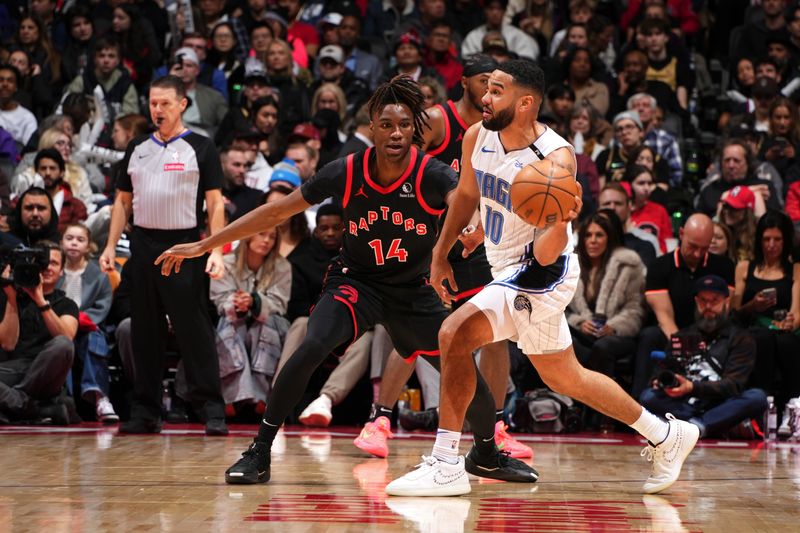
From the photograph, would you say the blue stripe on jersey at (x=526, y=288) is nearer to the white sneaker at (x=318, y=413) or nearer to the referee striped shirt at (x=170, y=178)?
the referee striped shirt at (x=170, y=178)

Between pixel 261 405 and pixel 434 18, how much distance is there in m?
6.61

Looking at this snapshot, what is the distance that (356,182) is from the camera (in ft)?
18.6

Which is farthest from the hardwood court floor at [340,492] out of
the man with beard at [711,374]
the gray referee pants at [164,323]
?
the man with beard at [711,374]

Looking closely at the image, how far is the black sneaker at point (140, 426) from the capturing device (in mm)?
7934

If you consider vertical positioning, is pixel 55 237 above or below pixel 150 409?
above

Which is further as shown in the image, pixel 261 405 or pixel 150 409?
pixel 261 405

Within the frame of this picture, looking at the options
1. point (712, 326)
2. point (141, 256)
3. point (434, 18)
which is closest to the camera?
point (141, 256)

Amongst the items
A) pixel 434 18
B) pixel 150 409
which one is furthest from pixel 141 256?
pixel 434 18

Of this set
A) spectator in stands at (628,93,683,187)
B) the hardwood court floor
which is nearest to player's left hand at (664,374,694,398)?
the hardwood court floor

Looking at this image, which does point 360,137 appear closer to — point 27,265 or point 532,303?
point 27,265

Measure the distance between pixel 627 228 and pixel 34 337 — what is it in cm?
493

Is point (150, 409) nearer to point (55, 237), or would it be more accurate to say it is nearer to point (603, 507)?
point (55, 237)

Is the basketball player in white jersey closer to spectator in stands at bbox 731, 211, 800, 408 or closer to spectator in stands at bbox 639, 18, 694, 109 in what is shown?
spectator in stands at bbox 731, 211, 800, 408

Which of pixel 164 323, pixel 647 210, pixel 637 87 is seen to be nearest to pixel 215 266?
pixel 164 323
